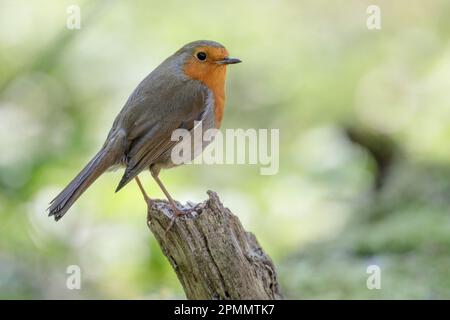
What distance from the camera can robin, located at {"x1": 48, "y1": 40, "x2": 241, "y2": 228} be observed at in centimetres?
391

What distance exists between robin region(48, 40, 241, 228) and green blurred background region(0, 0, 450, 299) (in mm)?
1041

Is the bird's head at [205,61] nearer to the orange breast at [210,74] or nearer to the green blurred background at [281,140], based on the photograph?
the orange breast at [210,74]

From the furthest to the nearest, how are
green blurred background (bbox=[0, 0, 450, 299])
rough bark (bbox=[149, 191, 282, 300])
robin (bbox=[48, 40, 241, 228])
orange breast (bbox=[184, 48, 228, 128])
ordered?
green blurred background (bbox=[0, 0, 450, 299])
orange breast (bbox=[184, 48, 228, 128])
robin (bbox=[48, 40, 241, 228])
rough bark (bbox=[149, 191, 282, 300])

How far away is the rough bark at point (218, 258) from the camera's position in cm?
300

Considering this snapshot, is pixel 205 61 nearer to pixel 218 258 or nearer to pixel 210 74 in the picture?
pixel 210 74

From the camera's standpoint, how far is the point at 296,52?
8.16 metres

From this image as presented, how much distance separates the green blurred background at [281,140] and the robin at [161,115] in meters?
1.04

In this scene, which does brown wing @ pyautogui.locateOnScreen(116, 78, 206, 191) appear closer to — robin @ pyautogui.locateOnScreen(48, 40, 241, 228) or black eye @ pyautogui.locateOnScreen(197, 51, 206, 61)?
robin @ pyautogui.locateOnScreen(48, 40, 241, 228)

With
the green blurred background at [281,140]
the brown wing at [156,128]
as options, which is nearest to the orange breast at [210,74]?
the brown wing at [156,128]

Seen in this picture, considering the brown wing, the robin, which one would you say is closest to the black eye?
the robin

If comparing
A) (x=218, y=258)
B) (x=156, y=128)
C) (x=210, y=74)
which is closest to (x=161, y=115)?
(x=156, y=128)

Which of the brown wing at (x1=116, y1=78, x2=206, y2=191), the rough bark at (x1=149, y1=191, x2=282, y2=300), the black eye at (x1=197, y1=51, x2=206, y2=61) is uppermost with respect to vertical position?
the black eye at (x1=197, y1=51, x2=206, y2=61)

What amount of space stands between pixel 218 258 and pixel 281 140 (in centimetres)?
493
